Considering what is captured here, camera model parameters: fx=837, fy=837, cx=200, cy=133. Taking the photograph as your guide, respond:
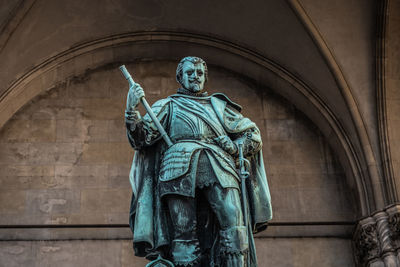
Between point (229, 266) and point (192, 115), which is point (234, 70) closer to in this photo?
point (192, 115)

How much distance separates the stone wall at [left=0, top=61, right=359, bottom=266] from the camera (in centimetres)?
1161

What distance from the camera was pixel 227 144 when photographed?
243 inches

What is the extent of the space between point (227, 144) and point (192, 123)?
1.03 ft

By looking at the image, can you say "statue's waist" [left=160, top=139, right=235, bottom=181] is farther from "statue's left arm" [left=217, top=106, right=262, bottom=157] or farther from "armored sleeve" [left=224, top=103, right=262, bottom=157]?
"armored sleeve" [left=224, top=103, right=262, bottom=157]

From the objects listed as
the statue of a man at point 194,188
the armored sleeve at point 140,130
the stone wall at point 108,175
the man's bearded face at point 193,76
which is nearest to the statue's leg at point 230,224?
the statue of a man at point 194,188

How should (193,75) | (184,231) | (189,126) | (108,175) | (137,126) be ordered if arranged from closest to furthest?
(184,231) < (137,126) < (189,126) < (193,75) < (108,175)

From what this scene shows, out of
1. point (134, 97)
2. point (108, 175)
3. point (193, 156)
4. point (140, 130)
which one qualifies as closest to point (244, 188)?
point (193, 156)

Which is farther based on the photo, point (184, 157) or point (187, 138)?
point (187, 138)

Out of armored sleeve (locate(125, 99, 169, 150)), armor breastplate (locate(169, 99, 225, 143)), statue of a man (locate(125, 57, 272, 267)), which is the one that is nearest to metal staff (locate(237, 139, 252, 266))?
statue of a man (locate(125, 57, 272, 267))

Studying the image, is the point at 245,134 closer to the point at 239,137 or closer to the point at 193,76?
the point at 239,137

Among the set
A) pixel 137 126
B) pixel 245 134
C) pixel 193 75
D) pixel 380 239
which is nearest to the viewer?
pixel 137 126

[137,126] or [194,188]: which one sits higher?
[137,126]

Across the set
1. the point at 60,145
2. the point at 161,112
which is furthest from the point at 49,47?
the point at 161,112

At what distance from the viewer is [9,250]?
37.5 ft
